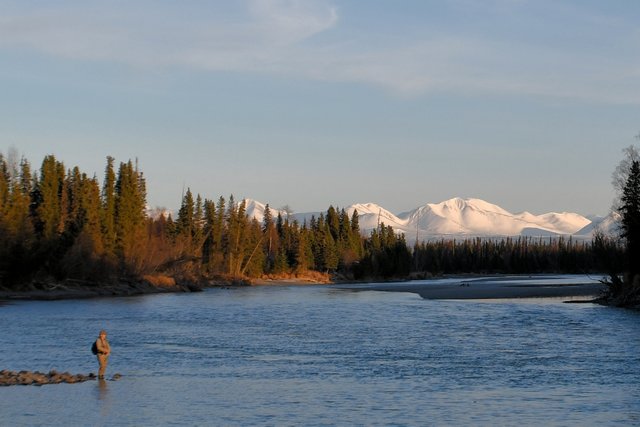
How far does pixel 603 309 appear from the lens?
197 ft

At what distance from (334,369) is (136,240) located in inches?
3336

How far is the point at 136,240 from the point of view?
364ft

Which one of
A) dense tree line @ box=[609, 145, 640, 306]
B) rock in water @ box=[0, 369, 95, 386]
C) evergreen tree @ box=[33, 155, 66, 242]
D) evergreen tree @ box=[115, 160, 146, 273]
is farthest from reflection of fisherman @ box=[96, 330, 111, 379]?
evergreen tree @ box=[115, 160, 146, 273]

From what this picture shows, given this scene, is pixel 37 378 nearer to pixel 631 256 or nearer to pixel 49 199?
pixel 631 256

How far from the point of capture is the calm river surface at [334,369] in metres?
21.3

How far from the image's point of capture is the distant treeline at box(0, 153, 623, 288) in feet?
287

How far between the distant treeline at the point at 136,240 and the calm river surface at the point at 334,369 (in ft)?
116

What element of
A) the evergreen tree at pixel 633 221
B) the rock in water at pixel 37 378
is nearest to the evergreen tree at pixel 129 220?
the evergreen tree at pixel 633 221

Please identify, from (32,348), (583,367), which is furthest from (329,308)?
(583,367)

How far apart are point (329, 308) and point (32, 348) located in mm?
33626

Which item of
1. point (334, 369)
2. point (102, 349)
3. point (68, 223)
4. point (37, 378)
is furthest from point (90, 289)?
point (37, 378)

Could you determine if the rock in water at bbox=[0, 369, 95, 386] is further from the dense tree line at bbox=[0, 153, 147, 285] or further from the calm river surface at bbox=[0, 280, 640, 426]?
the dense tree line at bbox=[0, 153, 147, 285]

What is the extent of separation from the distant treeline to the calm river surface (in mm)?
35460

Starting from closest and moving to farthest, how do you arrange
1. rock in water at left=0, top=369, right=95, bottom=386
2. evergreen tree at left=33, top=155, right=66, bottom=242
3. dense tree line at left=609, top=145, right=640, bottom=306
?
1. rock in water at left=0, top=369, right=95, bottom=386
2. dense tree line at left=609, top=145, right=640, bottom=306
3. evergreen tree at left=33, top=155, right=66, bottom=242
